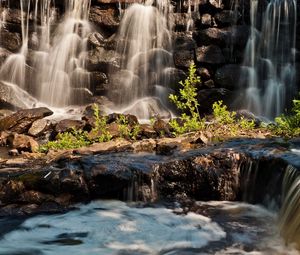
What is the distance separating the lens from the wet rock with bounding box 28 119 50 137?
42.6ft

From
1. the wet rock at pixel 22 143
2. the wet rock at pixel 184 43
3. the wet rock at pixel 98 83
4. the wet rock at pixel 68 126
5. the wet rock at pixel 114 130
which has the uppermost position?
the wet rock at pixel 184 43

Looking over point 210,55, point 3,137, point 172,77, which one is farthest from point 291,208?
point 172,77

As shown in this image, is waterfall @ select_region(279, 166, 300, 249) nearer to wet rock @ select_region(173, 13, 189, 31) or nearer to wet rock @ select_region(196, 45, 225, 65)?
wet rock @ select_region(196, 45, 225, 65)

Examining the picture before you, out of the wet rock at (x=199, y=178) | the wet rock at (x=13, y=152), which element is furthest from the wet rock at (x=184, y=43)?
the wet rock at (x=199, y=178)

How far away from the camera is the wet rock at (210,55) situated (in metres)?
16.6

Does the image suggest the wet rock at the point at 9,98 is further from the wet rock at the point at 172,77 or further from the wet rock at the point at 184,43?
the wet rock at the point at 184,43

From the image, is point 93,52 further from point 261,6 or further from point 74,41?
point 261,6

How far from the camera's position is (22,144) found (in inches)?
437

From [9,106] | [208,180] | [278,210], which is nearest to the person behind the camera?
[278,210]

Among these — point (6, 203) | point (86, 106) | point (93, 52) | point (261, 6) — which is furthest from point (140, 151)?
point (261, 6)

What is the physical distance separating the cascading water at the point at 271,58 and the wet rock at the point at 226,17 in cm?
70

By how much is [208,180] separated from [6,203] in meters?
3.11

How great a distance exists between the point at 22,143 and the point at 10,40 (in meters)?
8.30

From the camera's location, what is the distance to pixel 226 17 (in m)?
17.5
